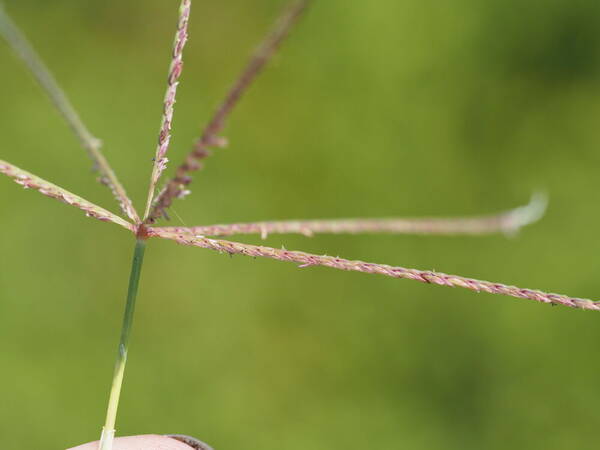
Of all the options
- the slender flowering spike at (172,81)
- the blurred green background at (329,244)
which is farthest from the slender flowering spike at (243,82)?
the blurred green background at (329,244)

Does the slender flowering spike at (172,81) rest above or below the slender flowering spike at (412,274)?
above

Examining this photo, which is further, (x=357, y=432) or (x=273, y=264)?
(x=273, y=264)

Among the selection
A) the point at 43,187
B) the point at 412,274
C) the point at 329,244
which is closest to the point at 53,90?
the point at 43,187

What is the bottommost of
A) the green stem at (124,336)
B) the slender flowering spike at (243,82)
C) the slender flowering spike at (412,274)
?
the green stem at (124,336)

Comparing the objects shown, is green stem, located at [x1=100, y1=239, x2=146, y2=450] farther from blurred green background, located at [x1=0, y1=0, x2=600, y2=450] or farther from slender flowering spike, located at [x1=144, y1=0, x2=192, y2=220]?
blurred green background, located at [x1=0, y1=0, x2=600, y2=450]

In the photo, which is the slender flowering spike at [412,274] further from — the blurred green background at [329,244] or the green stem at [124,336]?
the blurred green background at [329,244]

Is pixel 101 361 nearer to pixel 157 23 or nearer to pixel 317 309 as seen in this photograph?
pixel 317 309

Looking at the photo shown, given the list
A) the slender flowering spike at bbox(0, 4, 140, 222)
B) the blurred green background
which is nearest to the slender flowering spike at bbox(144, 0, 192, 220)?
the slender flowering spike at bbox(0, 4, 140, 222)

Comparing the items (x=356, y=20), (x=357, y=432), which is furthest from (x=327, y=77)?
(x=357, y=432)

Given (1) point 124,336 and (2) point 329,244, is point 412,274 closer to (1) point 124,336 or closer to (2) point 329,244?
(1) point 124,336
